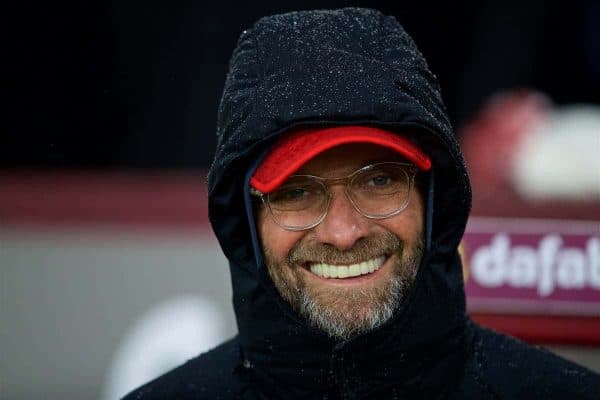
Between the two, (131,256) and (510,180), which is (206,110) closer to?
(131,256)

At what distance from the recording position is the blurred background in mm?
3734

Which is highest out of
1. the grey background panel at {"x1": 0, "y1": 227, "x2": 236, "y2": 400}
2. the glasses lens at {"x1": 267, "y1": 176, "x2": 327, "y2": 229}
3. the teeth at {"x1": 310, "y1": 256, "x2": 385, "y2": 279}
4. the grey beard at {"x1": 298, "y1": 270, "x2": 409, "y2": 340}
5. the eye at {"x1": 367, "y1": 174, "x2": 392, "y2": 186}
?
the eye at {"x1": 367, "y1": 174, "x2": 392, "y2": 186}

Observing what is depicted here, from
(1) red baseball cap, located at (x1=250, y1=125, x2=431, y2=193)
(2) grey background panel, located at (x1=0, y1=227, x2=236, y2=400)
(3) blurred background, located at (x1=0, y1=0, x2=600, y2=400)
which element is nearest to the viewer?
(1) red baseball cap, located at (x1=250, y1=125, x2=431, y2=193)

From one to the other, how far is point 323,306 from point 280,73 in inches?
20.3

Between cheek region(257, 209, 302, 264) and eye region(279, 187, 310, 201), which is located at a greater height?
eye region(279, 187, 310, 201)

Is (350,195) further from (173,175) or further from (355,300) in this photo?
(173,175)

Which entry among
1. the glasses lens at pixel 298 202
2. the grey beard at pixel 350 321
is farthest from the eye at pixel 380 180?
the grey beard at pixel 350 321

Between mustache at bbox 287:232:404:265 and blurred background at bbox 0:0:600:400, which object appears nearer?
mustache at bbox 287:232:404:265

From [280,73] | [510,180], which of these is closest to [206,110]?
[510,180]

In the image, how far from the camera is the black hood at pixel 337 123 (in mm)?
2006

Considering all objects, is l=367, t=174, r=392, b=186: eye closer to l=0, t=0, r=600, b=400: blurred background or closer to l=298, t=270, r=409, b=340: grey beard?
l=298, t=270, r=409, b=340: grey beard

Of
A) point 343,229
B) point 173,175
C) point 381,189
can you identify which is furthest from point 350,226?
point 173,175

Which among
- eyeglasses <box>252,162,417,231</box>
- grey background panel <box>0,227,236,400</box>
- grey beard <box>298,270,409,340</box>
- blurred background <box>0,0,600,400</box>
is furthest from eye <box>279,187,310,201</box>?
grey background panel <box>0,227,236,400</box>

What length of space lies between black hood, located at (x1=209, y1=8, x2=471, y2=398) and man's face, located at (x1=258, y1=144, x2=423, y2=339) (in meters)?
0.03
